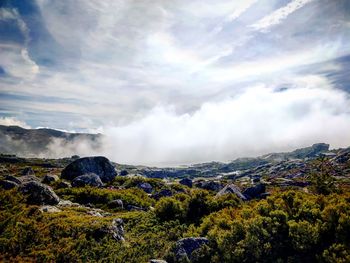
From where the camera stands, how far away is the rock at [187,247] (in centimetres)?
1667

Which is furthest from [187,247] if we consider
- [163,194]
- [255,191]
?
[255,191]

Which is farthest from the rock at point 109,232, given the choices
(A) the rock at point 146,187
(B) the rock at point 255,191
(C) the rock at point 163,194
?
(A) the rock at point 146,187

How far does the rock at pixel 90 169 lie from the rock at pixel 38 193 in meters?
26.4

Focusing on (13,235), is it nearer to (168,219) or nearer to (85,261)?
(85,261)

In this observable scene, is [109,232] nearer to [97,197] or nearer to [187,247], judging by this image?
[187,247]

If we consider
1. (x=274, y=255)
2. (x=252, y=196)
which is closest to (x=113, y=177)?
(x=252, y=196)

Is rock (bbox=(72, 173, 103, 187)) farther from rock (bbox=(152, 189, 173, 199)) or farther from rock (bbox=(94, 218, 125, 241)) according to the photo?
rock (bbox=(94, 218, 125, 241))

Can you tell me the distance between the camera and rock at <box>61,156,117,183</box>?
6055 cm

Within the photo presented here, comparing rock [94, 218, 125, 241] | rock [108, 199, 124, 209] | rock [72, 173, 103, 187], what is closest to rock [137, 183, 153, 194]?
rock [72, 173, 103, 187]

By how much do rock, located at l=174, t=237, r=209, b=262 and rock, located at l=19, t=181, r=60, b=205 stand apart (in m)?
21.8

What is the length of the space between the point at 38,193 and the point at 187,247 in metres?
22.9

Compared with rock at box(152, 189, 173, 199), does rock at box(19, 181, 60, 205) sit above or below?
above

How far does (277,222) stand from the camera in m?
17.2

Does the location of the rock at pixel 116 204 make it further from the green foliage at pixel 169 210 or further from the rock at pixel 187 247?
the rock at pixel 187 247
